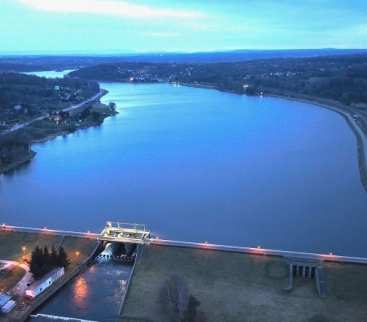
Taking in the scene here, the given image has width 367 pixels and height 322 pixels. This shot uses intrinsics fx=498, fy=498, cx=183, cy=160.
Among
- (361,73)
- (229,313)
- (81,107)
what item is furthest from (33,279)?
(361,73)

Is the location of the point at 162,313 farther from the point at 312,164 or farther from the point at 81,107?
the point at 81,107

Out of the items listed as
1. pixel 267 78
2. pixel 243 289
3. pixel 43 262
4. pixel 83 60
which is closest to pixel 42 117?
pixel 43 262

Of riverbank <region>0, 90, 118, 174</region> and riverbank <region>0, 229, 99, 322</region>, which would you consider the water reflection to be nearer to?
riverbank <region>0, 229, 99, 322</region>

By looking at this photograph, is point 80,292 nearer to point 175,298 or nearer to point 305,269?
point 175,298

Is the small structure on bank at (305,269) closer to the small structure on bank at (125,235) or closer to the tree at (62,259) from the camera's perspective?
the small structure on bank at (125,235)

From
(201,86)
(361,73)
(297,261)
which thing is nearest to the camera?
(297,261)
